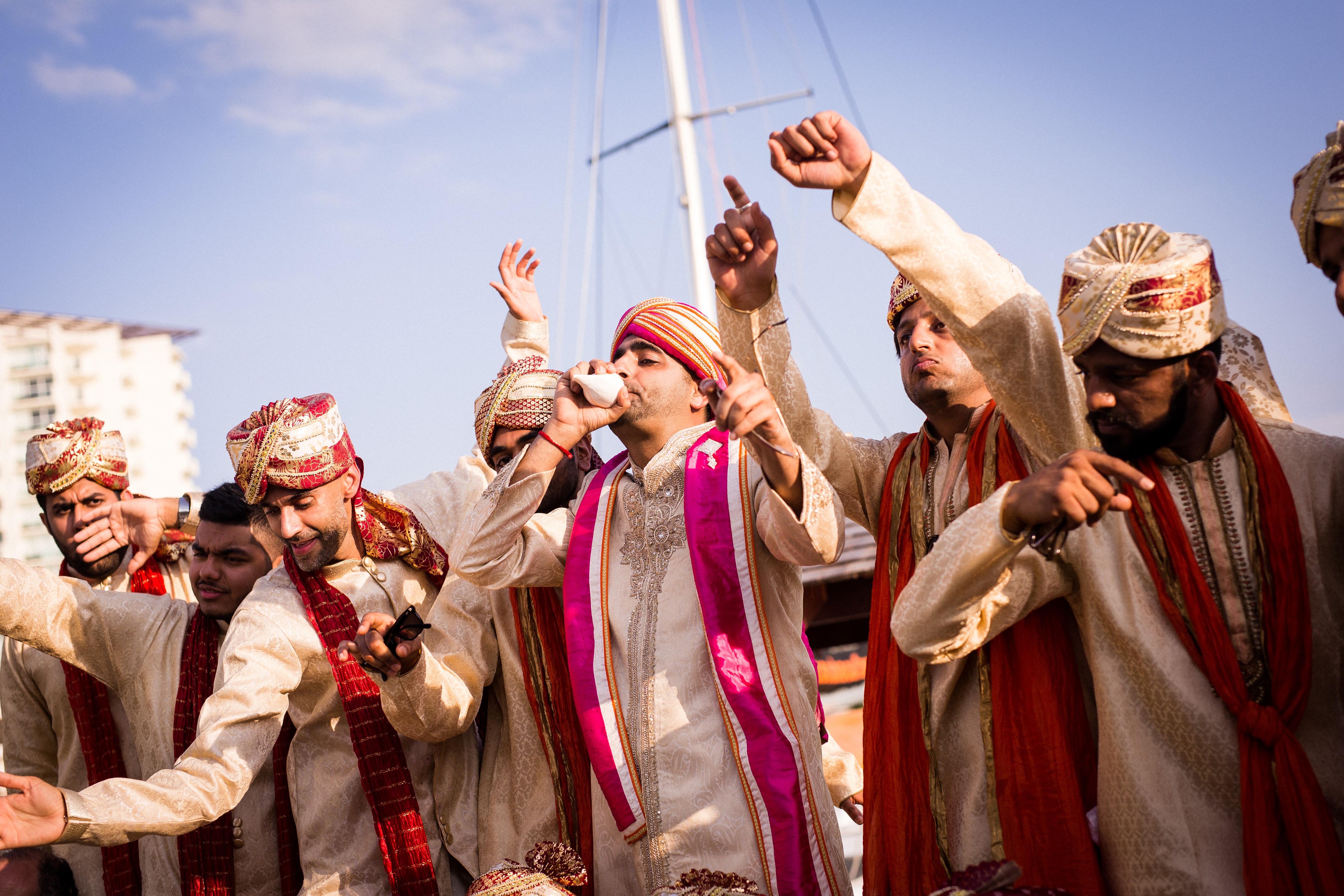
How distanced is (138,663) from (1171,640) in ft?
11.0

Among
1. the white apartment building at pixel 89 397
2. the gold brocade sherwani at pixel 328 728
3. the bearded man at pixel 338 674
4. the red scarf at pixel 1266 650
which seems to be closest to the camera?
the red scarf at pixel 1266 650

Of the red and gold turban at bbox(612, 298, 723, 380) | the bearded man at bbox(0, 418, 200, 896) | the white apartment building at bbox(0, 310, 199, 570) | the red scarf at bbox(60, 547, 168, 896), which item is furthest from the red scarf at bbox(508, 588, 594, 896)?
the white apartment building at bbox(0, 310, 199, 570)

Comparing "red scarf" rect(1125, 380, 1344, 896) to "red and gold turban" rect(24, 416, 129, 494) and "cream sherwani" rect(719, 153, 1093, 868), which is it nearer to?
"cream sherwani" rect(719, 153, 1093, 868)

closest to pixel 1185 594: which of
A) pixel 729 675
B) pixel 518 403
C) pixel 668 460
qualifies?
pixel 729 675

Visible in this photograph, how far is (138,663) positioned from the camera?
4.01 m

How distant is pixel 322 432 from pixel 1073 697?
7.86ft

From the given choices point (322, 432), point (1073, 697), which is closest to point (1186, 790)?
point (1073, 697)

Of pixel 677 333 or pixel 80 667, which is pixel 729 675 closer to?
pixel 677 333

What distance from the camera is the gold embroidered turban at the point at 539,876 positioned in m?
2.77

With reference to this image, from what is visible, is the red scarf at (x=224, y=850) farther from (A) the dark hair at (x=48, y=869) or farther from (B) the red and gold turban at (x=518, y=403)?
(B) the red and gold turban at (x=518, y=403)

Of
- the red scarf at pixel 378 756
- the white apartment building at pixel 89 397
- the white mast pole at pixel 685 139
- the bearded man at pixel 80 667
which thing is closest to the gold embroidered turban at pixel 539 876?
the red scarf at pixel 378 756

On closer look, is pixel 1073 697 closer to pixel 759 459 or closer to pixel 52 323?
pixel 759 459

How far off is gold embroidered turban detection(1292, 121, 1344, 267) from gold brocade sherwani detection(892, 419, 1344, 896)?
1.35 feet

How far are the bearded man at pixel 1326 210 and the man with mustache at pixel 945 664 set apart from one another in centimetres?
54
